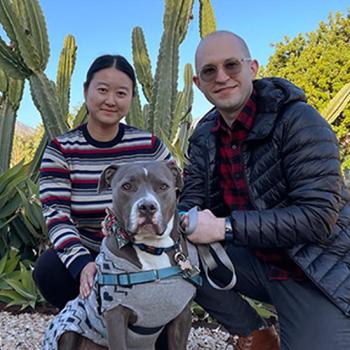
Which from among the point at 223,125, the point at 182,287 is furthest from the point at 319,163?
the point at 182,287

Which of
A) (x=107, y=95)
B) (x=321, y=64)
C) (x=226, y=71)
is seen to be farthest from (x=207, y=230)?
(x=321, y=64)

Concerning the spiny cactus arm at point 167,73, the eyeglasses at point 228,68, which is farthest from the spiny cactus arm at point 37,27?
the eyeglasses at point 228,68

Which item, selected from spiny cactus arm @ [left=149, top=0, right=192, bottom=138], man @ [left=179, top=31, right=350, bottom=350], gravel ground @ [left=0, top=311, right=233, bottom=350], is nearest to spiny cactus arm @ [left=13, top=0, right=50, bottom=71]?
spiny cactus arm @ [left=149, top=0, right=192, bottom=138]

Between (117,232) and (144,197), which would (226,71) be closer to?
(144,197)

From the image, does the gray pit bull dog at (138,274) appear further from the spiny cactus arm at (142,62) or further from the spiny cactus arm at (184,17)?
the spiny cactus arm at (142,62)

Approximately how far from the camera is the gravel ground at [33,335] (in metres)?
4.03

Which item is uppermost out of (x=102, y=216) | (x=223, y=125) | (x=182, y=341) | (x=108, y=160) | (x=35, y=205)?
(x=223, y=125)

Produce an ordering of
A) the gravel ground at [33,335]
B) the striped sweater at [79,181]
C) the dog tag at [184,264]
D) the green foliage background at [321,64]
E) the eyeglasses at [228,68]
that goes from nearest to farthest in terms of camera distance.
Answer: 1. the dog tag at [184,264]
2. the eyeglasses at [228,68]
3. the striped sweater at [79,181]
4. the gravel ground at [33,335]
5. the green foliage background at [321,64]

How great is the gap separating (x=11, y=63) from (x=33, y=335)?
3903 mm

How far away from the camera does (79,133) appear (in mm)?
3131

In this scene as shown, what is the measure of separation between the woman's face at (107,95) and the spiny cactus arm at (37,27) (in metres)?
4.08

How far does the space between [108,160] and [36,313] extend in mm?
2617

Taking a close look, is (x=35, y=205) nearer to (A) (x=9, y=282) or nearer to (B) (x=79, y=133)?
(A) (x=9, y=282)

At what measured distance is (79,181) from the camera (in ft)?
9.84
